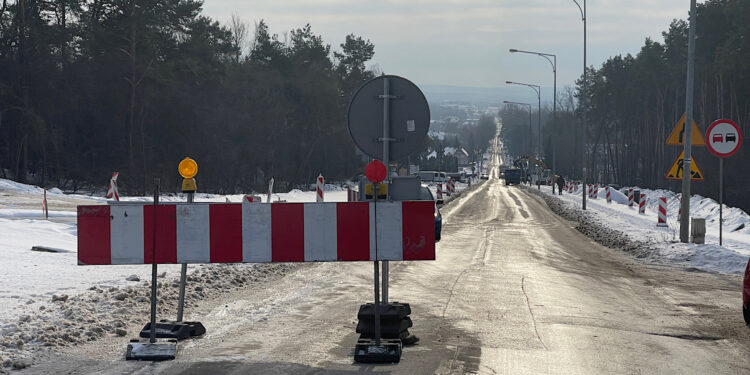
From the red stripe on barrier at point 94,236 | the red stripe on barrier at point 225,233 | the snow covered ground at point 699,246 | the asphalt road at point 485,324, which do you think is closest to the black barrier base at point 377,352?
the asphalt road at point 485,324

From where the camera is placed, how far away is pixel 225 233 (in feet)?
27.7

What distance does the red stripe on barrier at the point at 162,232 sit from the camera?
328 inches

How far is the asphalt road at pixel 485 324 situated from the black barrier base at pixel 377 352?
0.12m

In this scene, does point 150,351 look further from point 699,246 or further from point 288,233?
point 699,246

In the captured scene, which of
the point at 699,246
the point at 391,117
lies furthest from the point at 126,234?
the point at 699,246

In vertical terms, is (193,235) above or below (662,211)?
above

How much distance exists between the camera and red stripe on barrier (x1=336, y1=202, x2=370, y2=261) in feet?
27.6

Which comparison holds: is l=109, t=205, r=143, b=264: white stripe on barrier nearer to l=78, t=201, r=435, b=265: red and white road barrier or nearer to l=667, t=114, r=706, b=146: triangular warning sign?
l=78, t=201, r=435, b=265: red and white road barrier

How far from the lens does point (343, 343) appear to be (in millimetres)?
8625

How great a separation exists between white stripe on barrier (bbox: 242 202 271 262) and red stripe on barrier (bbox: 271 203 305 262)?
0.05 meters

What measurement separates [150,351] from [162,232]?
1165mm

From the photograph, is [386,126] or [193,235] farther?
[386,126]

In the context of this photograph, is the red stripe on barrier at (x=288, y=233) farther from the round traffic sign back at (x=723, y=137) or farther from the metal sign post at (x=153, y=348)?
the round traffic sign back at (x=723, y=137)

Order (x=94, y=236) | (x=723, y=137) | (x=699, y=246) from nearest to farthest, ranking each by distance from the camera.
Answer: (x=94, y=236), (x=723, y=137), (x=699, y=246)
